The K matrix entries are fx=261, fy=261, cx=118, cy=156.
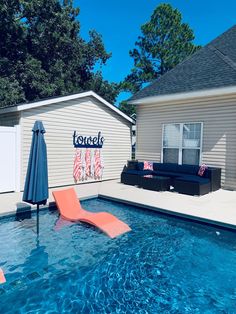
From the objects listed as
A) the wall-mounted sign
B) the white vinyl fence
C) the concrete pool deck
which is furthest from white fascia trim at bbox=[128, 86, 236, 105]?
the white vinyl fence

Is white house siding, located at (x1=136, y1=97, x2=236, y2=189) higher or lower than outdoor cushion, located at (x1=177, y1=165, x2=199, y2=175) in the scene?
higher

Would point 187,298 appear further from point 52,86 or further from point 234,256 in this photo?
point 52,86

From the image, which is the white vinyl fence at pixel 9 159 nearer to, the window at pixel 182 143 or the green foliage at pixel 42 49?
the window at pixel 182 143

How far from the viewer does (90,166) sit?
434 inches

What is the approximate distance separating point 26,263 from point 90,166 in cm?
684

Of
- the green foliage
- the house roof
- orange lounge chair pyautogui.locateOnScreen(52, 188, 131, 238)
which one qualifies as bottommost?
orange lounge chair pyautogui.locateOnScreen(52, 188, 131, 238)

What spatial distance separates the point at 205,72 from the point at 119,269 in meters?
8.91

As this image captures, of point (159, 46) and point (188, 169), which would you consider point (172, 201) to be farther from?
point (159, 46)

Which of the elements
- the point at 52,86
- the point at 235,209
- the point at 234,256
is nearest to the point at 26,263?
the point at 234,256

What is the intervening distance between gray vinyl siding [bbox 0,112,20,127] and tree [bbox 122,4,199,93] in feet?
51.6

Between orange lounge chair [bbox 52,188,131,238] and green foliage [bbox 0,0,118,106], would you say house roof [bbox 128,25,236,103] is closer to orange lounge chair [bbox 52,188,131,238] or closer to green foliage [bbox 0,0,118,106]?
orange lounge chair [bbox 52,188,131,238]

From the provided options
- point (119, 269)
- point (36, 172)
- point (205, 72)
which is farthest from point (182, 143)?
Result: point (119, 269)

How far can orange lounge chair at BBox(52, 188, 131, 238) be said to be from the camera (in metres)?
5.54

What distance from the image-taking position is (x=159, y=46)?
2372cm
